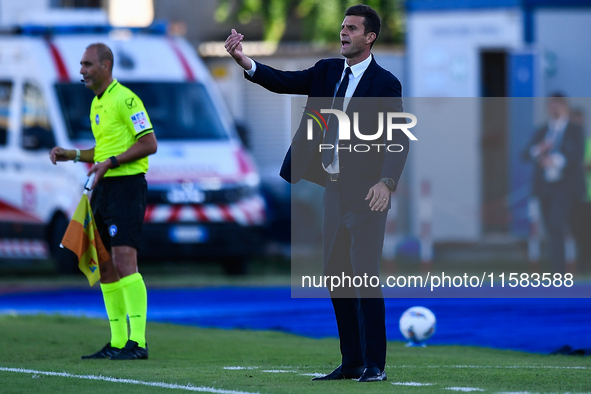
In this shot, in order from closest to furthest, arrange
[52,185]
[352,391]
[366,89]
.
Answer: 1. [352,391]
2. [366,89]
3. [52,185]

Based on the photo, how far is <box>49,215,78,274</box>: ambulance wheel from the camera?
13547 mm

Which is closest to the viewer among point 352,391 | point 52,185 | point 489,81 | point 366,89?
point 352,391

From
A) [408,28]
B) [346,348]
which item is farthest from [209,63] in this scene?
[346,348]

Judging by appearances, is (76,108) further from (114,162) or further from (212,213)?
(114,162)

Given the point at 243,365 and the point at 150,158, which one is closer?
the point at 243,365

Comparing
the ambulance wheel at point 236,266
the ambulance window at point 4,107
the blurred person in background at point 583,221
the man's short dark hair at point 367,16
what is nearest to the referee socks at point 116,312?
the man's short dark hair at point 367,16

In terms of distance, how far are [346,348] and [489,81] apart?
13.3 metres

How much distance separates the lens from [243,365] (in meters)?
7.29

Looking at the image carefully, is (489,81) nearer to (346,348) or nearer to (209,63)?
(209,63)

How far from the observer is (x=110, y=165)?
Answer: 7.52 metres

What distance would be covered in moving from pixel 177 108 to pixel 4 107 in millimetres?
2072

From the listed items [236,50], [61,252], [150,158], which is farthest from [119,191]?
[61,252]

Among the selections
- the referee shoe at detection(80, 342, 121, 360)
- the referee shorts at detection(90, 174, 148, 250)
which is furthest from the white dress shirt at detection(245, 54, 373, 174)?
the referee shoe at detection(80, 342, 121, 360)

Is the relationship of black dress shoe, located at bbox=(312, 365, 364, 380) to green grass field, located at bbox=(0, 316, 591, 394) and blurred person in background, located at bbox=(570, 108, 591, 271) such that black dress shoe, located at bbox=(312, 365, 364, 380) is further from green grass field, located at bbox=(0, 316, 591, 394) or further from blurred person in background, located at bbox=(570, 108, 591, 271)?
blurred person in background, located at bbox=(570, 108, 591, 271)
